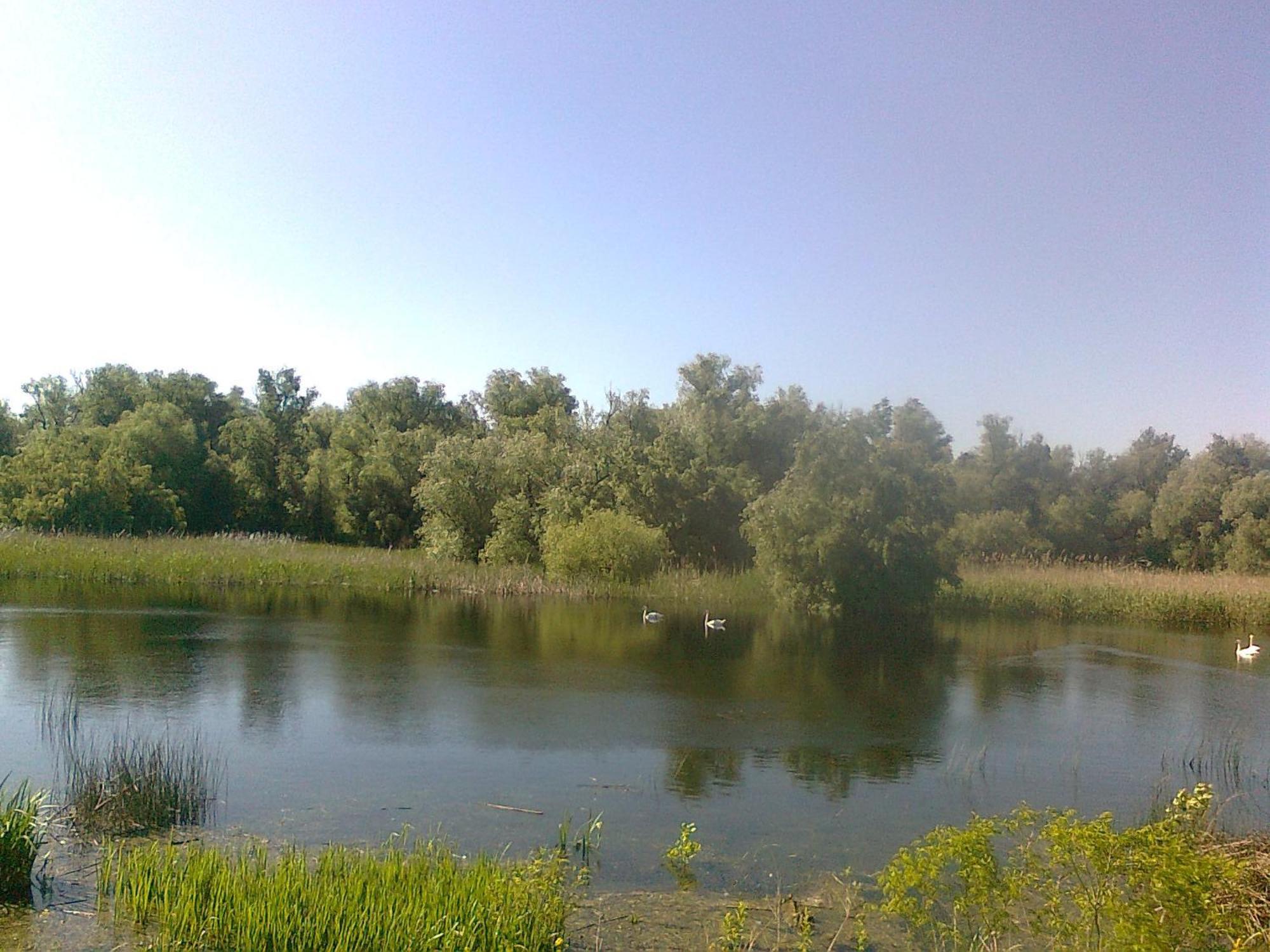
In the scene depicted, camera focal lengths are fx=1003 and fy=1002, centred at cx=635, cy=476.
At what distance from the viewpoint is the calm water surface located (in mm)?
9344

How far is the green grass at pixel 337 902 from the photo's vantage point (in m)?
5.58

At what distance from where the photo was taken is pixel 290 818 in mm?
8891

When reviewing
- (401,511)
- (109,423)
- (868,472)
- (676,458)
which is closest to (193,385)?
(109,423)

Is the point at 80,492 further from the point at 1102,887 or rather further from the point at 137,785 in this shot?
the point at 1102,887

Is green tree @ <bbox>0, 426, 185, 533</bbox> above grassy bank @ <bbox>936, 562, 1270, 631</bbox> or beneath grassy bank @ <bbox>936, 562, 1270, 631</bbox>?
above

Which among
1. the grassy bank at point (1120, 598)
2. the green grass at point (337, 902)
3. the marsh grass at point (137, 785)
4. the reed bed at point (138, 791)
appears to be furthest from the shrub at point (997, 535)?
the green grass at point (337, 902)

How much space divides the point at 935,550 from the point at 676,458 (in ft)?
45.9

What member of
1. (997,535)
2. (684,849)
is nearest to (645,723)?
(684,849)

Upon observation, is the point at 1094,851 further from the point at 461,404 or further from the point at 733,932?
the point at 461,404

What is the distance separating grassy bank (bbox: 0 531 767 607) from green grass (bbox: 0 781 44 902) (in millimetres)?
23689

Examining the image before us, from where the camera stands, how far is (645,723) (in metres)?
13.5

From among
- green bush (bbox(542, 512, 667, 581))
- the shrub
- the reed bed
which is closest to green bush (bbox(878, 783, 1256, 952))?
the reed bed

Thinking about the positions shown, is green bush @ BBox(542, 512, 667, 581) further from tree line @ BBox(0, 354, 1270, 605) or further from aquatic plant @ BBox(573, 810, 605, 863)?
aquatic plant @ BBox(573, 810, 605, 863)

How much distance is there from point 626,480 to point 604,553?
302 inches
